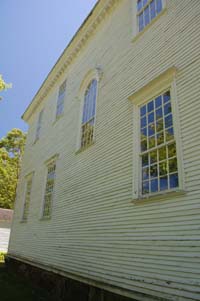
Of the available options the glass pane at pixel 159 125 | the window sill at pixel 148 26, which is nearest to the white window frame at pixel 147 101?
the glass pane at pixel 159 125

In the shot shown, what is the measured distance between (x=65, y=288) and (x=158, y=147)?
5.28 meters

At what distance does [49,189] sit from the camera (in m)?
11.0

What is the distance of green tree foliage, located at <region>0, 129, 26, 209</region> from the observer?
32406 mm

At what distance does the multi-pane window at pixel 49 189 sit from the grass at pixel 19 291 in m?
2.67

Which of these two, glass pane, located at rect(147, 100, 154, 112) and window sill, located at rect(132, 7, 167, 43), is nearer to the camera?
glass pane, located at rect(147, 100, 154, 112)

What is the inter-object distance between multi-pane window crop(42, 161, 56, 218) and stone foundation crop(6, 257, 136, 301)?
232 centimetres

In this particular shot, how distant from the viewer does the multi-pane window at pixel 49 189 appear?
419 inches

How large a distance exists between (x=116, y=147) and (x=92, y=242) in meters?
2.50

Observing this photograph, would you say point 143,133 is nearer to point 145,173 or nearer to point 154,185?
point 145,173

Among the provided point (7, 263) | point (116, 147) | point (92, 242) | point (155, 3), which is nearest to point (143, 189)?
point (116, 147)

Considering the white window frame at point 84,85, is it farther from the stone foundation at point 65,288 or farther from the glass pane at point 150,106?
the stone foundation at point 65,288

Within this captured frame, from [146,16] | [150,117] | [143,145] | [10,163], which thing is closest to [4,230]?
[10,163]

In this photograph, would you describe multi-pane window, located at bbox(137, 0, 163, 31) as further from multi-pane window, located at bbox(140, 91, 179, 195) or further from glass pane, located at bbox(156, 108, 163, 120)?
glass pane, located at bbox(156, 108, 163, 120)

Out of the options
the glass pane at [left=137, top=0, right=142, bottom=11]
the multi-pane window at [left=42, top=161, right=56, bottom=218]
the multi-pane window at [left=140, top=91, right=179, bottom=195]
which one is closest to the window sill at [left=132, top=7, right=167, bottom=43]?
the glass pane at [left=137, top=0, right=142, bottom=11]
